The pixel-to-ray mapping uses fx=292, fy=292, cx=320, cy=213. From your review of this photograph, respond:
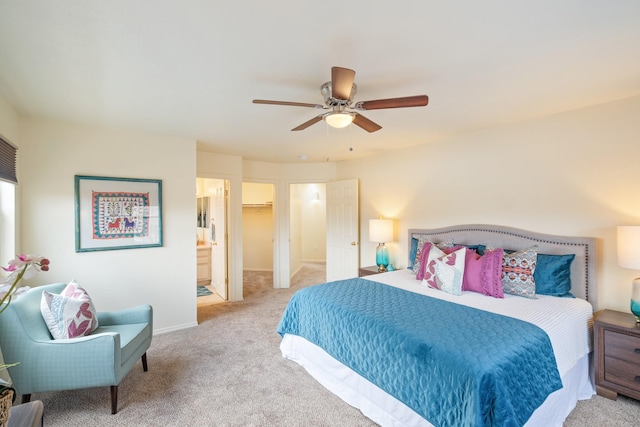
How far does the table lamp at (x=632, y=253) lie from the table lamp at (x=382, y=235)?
7.93ft

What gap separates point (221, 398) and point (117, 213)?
2.39 metres

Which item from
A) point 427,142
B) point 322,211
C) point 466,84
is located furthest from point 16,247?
point 322,211

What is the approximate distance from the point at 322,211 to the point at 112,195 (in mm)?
6037

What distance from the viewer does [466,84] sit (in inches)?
89.0

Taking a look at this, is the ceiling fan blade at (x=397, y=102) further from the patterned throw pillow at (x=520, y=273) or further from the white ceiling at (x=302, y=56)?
the patterned throw pillow at (x=520, y=273)

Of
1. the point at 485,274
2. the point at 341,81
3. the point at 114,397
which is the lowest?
the point at 114,397

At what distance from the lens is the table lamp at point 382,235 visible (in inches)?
169

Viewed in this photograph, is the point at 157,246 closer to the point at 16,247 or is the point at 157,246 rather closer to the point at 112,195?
the point at 112,195

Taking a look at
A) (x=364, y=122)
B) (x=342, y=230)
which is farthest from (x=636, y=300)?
(x=342, y=230)

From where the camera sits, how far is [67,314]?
7.16 ft

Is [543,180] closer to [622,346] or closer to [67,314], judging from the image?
[622,346]

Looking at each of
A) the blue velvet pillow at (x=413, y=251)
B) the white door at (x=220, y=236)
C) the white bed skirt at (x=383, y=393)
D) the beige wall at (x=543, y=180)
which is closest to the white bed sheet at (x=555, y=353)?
the white bed skirt at (x=383, y=393)

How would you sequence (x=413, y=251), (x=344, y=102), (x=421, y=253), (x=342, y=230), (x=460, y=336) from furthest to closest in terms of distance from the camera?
1. (x=342, y=230)
2. (x=413, y=251)
3. (x=421, y=253)
4. (x=344, y=102)
5. (x=460, y=336)

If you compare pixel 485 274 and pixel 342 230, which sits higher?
pixel 342 230
